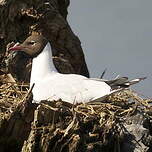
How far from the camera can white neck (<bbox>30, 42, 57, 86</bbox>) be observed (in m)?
7.88

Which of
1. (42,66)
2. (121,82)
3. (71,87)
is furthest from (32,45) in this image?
(121,82)

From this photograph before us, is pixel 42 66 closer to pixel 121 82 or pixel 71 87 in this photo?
pixel 71 87

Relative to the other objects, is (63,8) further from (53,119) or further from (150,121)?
(53,119)

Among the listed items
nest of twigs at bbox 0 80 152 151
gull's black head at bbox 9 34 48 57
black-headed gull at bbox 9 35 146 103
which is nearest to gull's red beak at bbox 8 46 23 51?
gull's black head at bbox 9 34 48 57

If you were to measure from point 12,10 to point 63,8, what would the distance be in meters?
1.30

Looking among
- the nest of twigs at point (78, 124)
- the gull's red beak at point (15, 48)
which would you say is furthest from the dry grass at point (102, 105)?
the gull's red beak at point (15, 48)

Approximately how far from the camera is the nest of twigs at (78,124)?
577cm

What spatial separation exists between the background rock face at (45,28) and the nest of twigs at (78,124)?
2.05m

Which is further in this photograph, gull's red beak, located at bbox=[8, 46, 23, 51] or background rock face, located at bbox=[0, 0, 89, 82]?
background rock face, located at bbox=[0, 0, 89, 82]

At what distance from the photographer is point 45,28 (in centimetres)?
911

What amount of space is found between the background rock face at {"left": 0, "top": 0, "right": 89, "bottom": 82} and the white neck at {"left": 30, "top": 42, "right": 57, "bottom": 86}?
71 cm

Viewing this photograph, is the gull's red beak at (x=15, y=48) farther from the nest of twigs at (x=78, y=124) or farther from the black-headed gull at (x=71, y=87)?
the nest of twigs at (x=78, y=124)

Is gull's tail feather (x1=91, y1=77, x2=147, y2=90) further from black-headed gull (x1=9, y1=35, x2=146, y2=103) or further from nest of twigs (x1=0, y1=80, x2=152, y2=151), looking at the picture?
nest of twigs (x1=0, y1=80, x2=152, y2=151)

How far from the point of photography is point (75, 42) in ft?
30.4
